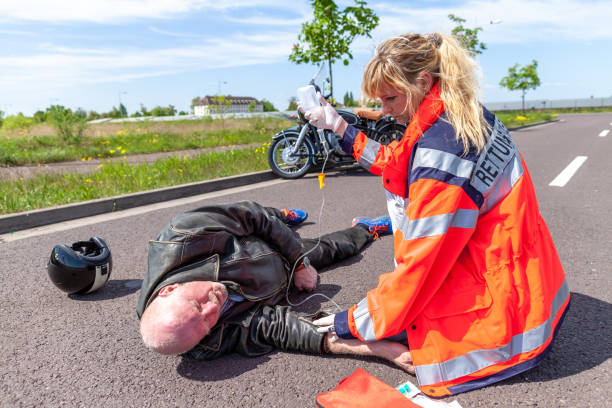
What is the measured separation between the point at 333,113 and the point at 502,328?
140 centimetres

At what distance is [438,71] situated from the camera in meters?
2.00

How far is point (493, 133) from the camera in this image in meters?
1.97

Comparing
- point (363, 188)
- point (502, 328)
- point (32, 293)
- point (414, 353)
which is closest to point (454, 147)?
point (502, 328)

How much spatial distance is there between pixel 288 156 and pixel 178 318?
6054 mm

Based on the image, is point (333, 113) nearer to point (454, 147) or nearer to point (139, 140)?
point (454, 147)

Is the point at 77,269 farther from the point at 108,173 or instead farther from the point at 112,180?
the point at 108,173

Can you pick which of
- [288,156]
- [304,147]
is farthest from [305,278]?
[304,147]

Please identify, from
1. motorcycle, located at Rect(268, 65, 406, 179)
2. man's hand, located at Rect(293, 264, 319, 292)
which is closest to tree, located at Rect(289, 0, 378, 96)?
motorcycle, located at Rect(268, 65, 406, 179)

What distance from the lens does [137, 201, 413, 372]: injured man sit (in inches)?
81.8

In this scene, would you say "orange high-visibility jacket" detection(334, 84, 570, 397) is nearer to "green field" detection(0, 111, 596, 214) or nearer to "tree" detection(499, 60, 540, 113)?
"green field" detection(0, 111, 596, 214)

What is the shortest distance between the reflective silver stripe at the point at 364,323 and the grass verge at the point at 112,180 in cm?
486

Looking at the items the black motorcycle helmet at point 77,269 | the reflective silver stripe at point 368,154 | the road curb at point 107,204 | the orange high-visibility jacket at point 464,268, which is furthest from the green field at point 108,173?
the orange high-visibility jacket at point 464,268

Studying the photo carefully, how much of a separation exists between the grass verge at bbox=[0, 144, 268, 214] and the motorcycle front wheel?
0.45 metres

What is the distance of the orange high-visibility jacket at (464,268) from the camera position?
6.00ft
